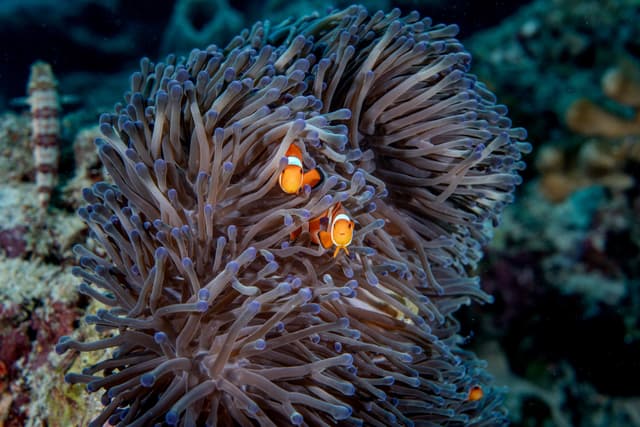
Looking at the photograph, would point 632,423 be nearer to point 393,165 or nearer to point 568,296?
point 568,296

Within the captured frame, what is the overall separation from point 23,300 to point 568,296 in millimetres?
4770

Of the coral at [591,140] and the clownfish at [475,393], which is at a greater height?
the coral at [591,140]

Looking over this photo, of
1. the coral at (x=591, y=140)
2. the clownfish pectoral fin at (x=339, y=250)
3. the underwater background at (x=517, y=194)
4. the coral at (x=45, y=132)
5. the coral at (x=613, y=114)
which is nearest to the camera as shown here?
the clownfish pectoral fin at (x=339, y=250)

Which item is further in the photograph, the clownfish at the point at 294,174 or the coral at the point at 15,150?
the coral at the point at 15,150

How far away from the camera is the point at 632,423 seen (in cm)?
481

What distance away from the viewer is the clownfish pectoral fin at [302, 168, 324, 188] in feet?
6.23

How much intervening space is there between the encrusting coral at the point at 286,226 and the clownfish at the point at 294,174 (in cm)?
3

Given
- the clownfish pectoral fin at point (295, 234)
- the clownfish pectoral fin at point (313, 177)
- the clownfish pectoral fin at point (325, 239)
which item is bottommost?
the clownfish pectoral fin at point (325, 239)

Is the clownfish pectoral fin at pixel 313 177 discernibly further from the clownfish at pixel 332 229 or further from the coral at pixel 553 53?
the coral at pixel 553 53

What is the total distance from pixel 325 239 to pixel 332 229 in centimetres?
8

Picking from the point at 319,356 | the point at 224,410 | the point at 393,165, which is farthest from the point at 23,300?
the point at 393,165

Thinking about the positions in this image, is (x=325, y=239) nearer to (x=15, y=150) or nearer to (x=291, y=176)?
(x=291, y=176)

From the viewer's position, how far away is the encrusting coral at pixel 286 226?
177 cm

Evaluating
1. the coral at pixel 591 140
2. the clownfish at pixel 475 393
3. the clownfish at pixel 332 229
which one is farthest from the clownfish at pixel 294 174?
the coral at pixel 591 140
